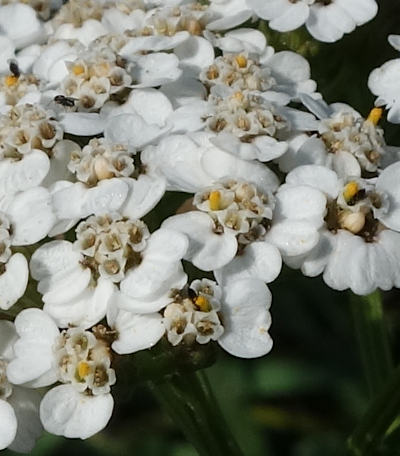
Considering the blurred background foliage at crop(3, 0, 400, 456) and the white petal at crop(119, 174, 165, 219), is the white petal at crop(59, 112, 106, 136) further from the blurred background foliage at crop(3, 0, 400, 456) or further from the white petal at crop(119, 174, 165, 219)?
the blurred background foliage at crop(3, 0, 400, 456)

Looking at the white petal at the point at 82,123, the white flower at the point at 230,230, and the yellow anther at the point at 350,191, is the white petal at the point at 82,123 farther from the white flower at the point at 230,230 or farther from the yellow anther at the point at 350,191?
the yellow anther at the point at 350,191

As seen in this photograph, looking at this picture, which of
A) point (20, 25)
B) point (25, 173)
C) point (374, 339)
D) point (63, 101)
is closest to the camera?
point (25, 173)

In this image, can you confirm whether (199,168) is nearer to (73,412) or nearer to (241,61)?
(241,61)

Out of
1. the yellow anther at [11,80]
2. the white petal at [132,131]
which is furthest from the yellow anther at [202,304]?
the yellow anther at [11,80]

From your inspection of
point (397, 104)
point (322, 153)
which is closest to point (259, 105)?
point (322, 153)

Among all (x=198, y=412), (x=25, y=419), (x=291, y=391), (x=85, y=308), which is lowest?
(x=291, y=391)

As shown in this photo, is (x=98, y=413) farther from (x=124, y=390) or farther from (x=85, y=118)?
(x=85, y=118)

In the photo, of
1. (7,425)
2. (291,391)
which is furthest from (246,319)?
(291,391)

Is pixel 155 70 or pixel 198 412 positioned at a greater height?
pixel 155 70
